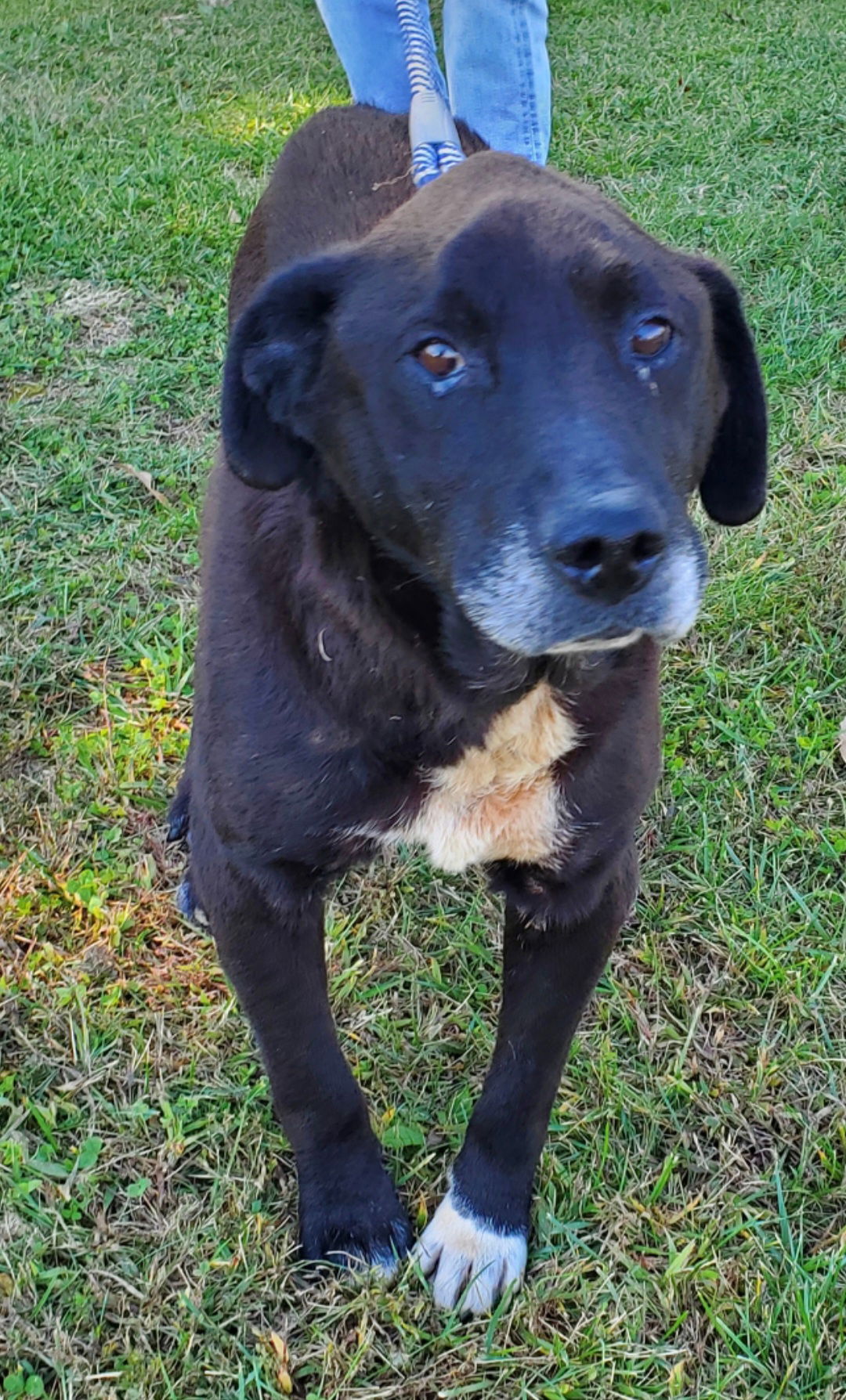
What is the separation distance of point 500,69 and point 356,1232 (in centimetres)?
314

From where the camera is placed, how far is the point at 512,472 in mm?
1399

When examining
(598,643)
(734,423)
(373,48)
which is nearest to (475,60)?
(373,48)

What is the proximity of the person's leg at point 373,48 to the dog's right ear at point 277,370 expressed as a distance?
2.10m

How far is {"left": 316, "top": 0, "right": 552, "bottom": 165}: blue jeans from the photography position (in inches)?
138

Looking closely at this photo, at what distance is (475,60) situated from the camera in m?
3.58

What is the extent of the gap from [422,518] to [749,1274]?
57.0 inches

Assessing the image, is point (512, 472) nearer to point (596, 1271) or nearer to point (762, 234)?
point (596, 1271)

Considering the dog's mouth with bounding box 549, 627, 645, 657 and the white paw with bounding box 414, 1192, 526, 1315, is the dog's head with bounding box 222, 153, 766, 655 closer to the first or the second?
the dog's mouth with bounding box 549, 627, 645, 657

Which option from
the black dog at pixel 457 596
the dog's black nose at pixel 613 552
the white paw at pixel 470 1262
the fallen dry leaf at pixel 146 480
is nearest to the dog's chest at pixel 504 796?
the black dog at pixel 457 596

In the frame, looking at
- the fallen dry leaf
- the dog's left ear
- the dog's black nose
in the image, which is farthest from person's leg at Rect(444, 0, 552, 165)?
the dog's black nose

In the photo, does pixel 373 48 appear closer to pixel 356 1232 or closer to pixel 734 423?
pixel 734 423

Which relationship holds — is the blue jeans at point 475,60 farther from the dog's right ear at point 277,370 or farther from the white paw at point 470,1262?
the white paw at point 470,1262

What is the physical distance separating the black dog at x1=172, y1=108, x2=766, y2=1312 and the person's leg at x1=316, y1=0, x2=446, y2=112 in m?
1.35

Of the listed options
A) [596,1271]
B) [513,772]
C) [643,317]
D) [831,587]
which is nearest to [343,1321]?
[596,1271]
